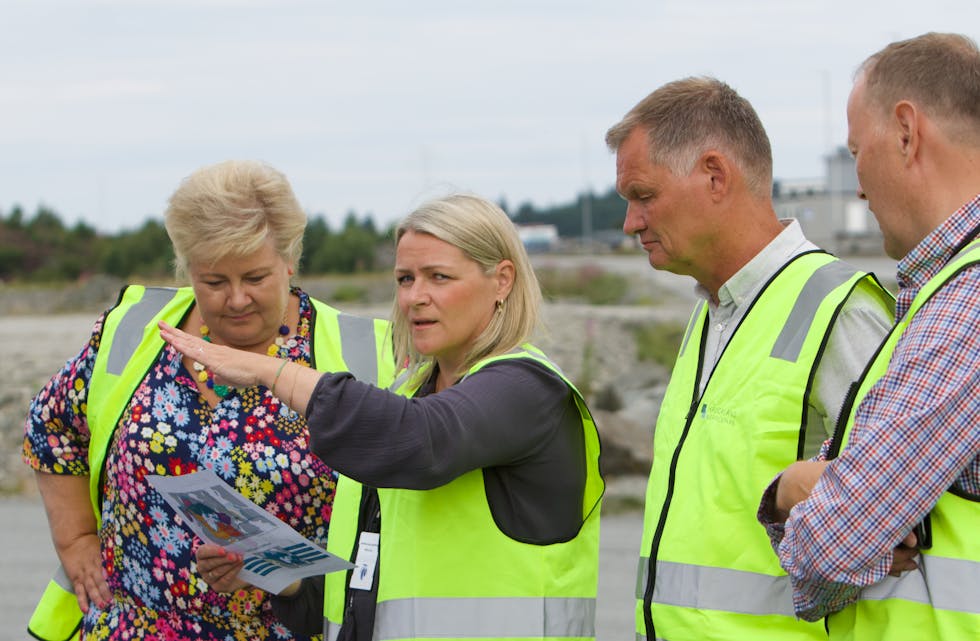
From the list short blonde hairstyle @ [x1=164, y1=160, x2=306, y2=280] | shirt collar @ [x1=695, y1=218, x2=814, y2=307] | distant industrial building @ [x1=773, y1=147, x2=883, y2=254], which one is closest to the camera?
shirt collar @ [x1=695, y1=218, x2=814, y2=307]

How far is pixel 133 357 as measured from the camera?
11.6 feet

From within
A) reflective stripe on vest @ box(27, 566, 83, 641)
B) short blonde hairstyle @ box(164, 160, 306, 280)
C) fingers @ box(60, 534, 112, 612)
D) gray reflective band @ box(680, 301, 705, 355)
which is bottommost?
reflective stripe on vest @ box(27, 566, 83, 641)

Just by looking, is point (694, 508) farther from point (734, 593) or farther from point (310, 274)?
point (310, 274)

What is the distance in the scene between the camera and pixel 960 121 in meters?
2.25

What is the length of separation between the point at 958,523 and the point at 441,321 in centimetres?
128

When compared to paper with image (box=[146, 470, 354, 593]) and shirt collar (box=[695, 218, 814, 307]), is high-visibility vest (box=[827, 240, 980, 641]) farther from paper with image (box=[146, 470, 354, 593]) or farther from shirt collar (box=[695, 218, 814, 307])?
paper with image (box=[146, 470, 354, 593])

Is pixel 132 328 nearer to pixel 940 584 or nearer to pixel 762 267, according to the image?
pixel 762 267

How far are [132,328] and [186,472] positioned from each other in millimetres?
525

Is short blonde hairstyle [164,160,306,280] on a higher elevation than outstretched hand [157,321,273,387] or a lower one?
higher

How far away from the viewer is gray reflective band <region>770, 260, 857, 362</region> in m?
2.73

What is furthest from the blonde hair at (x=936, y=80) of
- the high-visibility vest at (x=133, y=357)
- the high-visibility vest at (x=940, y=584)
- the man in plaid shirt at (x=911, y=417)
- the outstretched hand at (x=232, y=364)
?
the high-visibility vest at (x=133, y=357)

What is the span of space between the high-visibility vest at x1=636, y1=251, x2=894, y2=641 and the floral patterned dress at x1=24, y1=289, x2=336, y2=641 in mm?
1013

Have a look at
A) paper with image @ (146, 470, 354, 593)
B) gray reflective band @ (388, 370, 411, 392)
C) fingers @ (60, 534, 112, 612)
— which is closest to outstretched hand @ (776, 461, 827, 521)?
paper with image @ (146, 470, 354, 593)

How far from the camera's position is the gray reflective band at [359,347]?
3.63 metres
